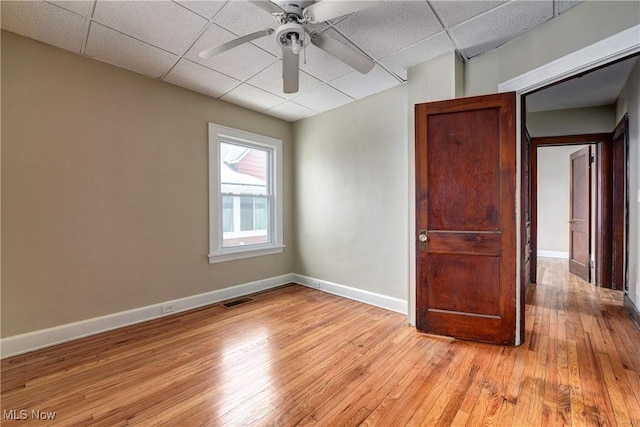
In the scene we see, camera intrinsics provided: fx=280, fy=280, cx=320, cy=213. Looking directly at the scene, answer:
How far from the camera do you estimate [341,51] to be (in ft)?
6.45

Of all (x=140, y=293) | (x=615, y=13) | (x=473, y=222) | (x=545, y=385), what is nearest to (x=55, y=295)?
(x=140, y=293)

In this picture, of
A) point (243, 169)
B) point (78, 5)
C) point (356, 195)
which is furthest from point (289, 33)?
point (243, 169)

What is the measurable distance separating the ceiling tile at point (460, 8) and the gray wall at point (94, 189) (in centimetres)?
272

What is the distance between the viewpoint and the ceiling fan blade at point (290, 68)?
6.38 ft

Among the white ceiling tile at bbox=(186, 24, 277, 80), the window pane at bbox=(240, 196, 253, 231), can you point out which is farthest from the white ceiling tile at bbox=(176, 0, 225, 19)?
the window pane at bbox=(240, 196, 253, 231)

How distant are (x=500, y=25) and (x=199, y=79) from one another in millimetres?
2883

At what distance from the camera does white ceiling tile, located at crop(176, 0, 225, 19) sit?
196 cm

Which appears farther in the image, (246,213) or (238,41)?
(246,213)

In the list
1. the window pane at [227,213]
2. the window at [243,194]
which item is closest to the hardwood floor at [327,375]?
the window at [243,194]

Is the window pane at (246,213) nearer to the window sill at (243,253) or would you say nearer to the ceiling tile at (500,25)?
the window sill at (243,253)

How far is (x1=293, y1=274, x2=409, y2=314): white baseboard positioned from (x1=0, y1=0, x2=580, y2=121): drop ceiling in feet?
8.34

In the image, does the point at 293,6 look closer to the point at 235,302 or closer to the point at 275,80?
the point at 275,80

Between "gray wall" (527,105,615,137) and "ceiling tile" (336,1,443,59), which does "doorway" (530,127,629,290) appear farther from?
"ceiling tile" (336,1,443,59)

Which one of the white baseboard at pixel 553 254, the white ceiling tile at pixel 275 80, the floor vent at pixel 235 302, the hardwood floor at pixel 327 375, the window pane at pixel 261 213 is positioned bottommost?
the hardwood floor at pixel 327 375
